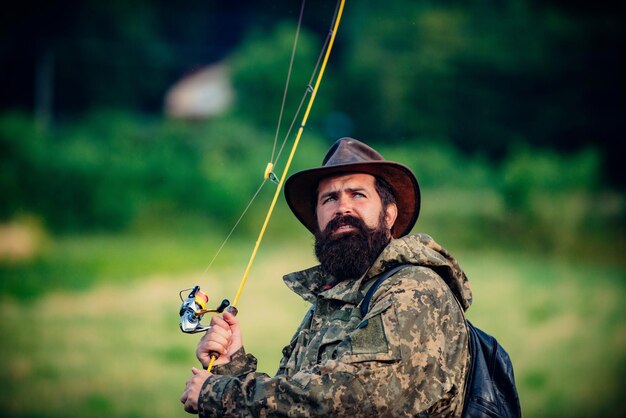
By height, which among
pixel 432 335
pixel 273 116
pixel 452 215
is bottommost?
pixel 432 335

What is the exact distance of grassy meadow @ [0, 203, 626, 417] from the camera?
13.2 metres

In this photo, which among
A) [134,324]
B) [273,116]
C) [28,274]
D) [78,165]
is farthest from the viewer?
[273,116]

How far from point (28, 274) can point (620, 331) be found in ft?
37.9

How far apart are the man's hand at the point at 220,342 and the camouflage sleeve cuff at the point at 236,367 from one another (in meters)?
0.02

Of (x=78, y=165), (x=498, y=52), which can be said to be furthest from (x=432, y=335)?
(x=498, y=52)

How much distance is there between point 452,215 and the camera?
1873 cm

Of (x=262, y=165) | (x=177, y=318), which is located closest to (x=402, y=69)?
(x=262, y=165)

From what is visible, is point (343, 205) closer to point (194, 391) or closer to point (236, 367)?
point (236, 367)

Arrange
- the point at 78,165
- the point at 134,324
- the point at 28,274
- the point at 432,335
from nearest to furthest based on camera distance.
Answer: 1. the point at 432,335
2. the point at 134,324
3. the point at 28,274
4. the point at 78,165

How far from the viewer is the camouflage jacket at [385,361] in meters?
3.22

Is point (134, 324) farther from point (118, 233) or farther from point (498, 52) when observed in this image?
point (498, 52)

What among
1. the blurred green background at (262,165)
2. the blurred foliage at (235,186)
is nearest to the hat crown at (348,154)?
the blurred green background at (262,165)

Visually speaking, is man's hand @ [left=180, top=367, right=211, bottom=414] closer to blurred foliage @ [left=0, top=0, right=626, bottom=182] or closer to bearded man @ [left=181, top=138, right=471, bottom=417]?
bearded man @ [left=181, top=138, right=471, bottom=417]

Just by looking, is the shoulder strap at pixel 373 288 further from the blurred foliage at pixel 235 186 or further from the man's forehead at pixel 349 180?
the blurred foliage at pixel 235 186
